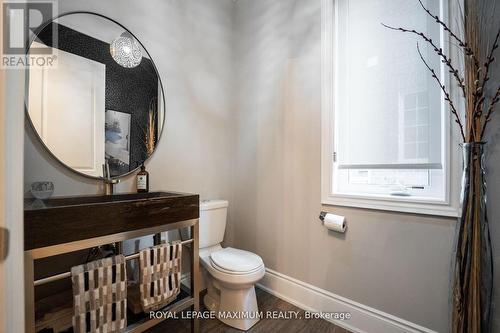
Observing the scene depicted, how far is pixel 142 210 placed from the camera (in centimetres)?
128

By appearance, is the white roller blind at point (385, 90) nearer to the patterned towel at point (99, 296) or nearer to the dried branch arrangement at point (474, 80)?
the dried branch arrangement at point (474, 80)

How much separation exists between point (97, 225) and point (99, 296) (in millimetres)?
353

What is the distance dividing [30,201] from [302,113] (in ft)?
6.22

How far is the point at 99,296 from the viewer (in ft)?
3.62

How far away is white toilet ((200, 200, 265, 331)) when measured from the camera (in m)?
1.57

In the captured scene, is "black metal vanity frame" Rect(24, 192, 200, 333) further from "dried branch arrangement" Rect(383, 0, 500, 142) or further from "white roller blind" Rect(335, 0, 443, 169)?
"dried branch arrangement" Rect(383, 0, 500, 142)

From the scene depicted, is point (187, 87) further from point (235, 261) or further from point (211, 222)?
point (235, 261)

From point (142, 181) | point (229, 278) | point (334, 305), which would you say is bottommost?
point (334, 305)

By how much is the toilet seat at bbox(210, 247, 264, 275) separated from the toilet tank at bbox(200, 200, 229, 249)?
0.16 m

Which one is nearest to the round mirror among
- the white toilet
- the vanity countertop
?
the vanity countertop

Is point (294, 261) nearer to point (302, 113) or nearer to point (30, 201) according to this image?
point (302, 113)

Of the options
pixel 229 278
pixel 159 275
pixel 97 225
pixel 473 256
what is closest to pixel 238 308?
pixel 229 278

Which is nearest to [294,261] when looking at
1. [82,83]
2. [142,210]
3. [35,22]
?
[142,210]

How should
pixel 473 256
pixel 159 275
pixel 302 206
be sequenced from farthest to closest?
pixel 302 206 → pixel 159 275 → pixel 473 256
